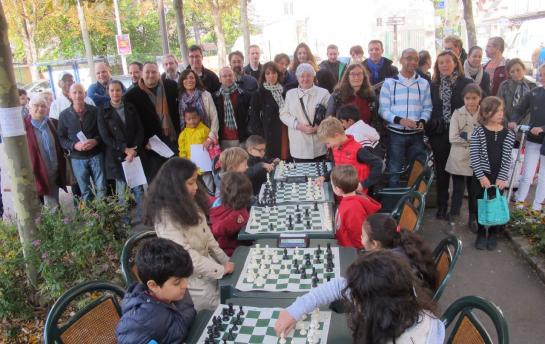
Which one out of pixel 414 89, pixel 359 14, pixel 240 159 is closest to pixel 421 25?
pixel 359 14

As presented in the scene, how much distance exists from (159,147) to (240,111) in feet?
3.88

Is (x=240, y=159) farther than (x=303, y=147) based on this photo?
No

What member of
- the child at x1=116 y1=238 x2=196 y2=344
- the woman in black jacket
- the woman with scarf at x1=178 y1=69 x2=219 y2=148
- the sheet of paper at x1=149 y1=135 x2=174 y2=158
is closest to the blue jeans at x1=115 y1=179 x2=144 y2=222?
the woman in black jacket

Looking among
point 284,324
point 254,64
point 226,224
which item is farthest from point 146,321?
point 254,64

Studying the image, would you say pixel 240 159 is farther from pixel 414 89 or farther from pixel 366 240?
pixel 414 89

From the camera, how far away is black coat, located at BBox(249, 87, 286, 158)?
5816 mm

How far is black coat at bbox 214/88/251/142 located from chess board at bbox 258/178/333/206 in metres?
1.81

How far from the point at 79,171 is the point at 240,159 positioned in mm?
2374

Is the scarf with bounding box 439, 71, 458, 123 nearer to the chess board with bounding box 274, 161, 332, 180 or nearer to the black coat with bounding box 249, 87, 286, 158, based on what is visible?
the chess board with bounding box 274, 161, 332, 180

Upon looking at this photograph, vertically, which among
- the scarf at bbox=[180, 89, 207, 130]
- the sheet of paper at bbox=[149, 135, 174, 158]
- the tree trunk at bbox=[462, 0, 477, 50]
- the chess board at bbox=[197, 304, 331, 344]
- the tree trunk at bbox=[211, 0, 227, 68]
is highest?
the tree trunk at bbox=[211, 0, 227, 68]

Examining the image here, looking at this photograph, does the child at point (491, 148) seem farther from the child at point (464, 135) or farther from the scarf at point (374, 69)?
the scarf at point (374, 69)

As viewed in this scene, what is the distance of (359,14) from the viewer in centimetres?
3084

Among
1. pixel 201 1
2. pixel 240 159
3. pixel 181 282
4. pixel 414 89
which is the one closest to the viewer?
pixel 181 282

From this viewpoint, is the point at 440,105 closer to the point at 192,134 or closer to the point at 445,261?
the point at 192,134
